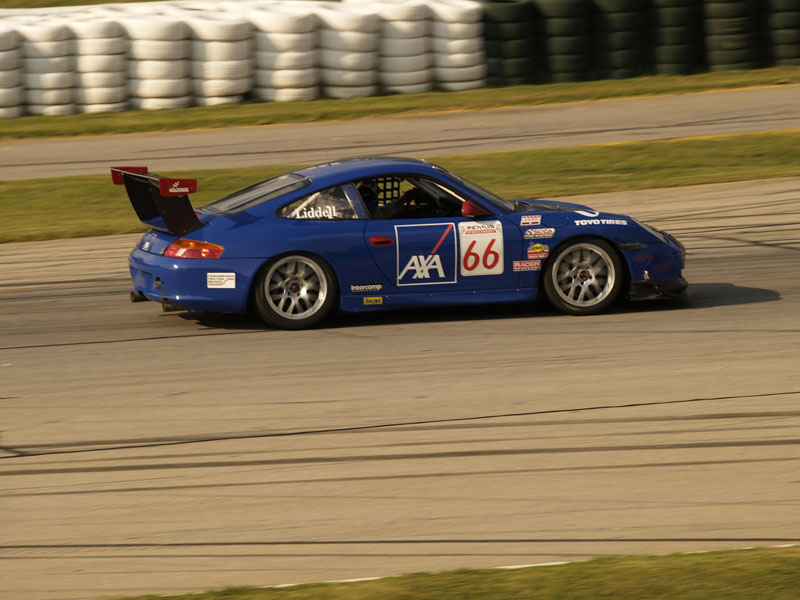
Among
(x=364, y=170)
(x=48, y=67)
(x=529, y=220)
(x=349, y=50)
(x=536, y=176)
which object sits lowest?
(x=529, y=220)

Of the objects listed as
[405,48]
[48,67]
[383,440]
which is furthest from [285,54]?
[383,440]

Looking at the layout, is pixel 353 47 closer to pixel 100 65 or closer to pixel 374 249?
pixel 100 65

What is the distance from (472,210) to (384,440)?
9.29ft

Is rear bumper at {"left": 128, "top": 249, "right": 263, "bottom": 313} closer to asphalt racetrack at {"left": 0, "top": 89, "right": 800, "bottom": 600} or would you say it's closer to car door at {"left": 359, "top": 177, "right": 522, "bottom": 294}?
asphalt racetrack at {"left": 0, "top": 89, "right": 800, "bottom": 600}

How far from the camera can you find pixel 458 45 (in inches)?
816

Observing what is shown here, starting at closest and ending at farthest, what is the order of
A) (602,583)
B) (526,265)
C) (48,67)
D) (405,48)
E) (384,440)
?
(602,583)
(384,440)
(526,265)
(48,67)
(405,48)

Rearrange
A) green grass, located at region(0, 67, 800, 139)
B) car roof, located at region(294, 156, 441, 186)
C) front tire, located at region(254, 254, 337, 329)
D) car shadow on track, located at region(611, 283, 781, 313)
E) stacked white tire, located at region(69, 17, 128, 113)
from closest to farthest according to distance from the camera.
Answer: front tire, located at region(254, 254, 337, 329), car roof, located at region(294, 156, 441, 186), car shadow on track, located at region(611, 283, 781, 313), green grass, located at region(0, 67, 800, 139), stacked white tire, located at region(69, 17, 128, 113)

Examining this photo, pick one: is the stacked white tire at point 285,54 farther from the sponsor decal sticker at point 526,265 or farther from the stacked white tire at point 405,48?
the sponsor decal sticker at point 526,265

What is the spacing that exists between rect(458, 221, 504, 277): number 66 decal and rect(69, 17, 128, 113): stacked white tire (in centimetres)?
1288

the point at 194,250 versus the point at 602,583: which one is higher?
the point at 194,250

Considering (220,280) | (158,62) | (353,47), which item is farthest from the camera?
(353,47)

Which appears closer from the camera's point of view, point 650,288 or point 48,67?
point 650,288

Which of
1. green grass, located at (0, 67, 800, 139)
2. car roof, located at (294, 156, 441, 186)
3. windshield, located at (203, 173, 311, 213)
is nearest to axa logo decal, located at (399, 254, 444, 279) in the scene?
car roof, located at (294, 156, 441, 186)

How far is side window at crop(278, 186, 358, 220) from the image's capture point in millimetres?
8328
